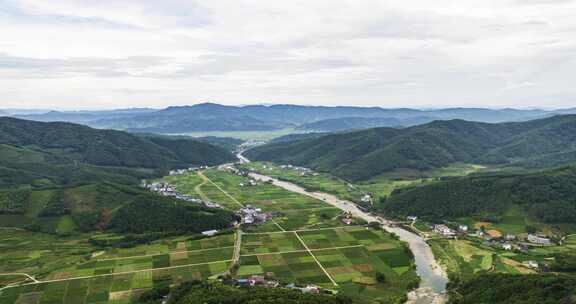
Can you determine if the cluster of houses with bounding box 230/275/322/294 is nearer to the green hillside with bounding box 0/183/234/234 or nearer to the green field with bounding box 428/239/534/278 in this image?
the green field with bounding box 428/239/534/278

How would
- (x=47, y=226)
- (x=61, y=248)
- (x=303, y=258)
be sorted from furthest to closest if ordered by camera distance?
(x=47, y=226) → (x=61, y=248) → (x=303, y=258)

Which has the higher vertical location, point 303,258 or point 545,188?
point 545,188

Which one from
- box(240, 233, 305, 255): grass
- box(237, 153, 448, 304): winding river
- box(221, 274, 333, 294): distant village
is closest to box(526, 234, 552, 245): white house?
box(237, 153, 448, 304): winding river

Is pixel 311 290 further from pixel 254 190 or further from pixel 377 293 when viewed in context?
pixel 254 190

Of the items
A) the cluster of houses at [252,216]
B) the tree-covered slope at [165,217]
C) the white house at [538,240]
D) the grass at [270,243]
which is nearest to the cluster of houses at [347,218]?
the grass at [270,243]

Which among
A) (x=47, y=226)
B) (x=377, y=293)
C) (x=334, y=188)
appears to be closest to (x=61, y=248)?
(x=47, y=226)

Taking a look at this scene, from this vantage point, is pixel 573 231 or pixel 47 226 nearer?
pixel 573 231
